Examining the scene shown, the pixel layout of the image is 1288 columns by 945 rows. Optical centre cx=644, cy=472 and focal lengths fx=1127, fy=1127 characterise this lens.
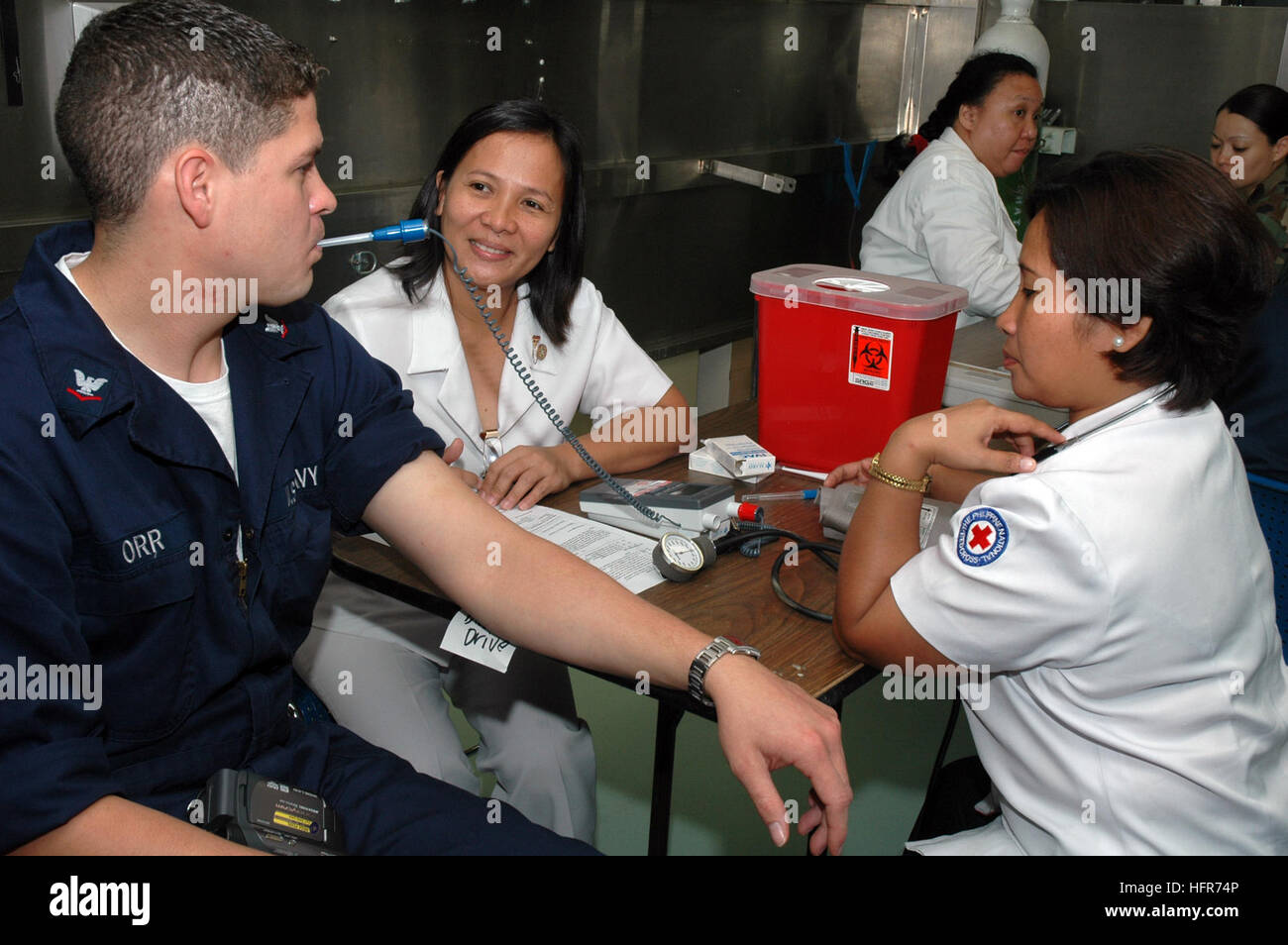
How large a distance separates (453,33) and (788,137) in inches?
64.4

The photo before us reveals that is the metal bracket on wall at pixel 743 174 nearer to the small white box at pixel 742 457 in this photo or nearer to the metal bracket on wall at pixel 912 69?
the metal bracket on wall at pixel 912 69

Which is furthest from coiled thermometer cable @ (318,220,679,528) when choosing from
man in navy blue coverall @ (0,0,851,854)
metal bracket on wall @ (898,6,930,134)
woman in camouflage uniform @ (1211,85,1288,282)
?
metal bracket on wall @ (898,6,930,134)

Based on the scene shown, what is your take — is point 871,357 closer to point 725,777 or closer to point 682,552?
point 682,552

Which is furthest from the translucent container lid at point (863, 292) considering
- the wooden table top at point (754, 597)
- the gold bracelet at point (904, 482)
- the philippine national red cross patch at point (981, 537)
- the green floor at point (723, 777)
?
the green floor at point (723, 777)

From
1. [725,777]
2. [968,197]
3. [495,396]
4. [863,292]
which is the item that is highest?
[968,197]

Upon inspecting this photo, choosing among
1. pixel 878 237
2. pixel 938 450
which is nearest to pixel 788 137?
pixel 878 237

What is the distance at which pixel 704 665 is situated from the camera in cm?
119

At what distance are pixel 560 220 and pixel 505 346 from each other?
34cm

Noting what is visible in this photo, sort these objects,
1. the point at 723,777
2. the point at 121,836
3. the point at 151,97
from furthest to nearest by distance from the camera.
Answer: the point at 723,777 → the point at 151,97 → the point at 121,836

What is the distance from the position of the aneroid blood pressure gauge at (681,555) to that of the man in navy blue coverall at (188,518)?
18 centimetres

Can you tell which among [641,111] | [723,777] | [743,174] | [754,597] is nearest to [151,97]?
[754,597]

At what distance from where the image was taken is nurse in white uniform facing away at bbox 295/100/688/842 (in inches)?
70.1

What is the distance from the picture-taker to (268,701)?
1.27 metres
